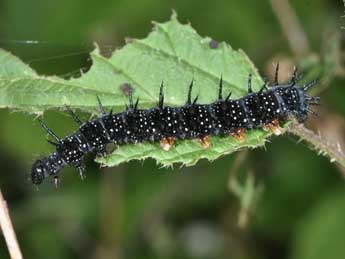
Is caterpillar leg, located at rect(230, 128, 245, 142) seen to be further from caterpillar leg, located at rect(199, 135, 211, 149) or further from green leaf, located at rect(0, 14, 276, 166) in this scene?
caterpillar leg, located at rect(199, 135, 211, 149)

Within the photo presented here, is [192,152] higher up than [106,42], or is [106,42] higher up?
[106,42]

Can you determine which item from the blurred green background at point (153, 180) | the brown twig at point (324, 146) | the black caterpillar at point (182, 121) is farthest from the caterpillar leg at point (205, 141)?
the blurred green background at point (153, 180)

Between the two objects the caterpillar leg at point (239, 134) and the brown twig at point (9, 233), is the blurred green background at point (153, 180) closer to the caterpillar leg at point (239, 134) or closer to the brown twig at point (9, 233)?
the caterpillar leg at point (239, 134)

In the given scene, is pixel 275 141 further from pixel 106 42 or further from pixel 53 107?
pixel 53 107

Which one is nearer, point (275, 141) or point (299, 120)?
point (299, 120)

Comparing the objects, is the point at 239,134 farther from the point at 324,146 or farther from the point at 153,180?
the point at 153,180

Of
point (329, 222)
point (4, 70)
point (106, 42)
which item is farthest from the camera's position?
point (106, 42)

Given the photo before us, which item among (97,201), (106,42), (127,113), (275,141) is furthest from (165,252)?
(127,113)
